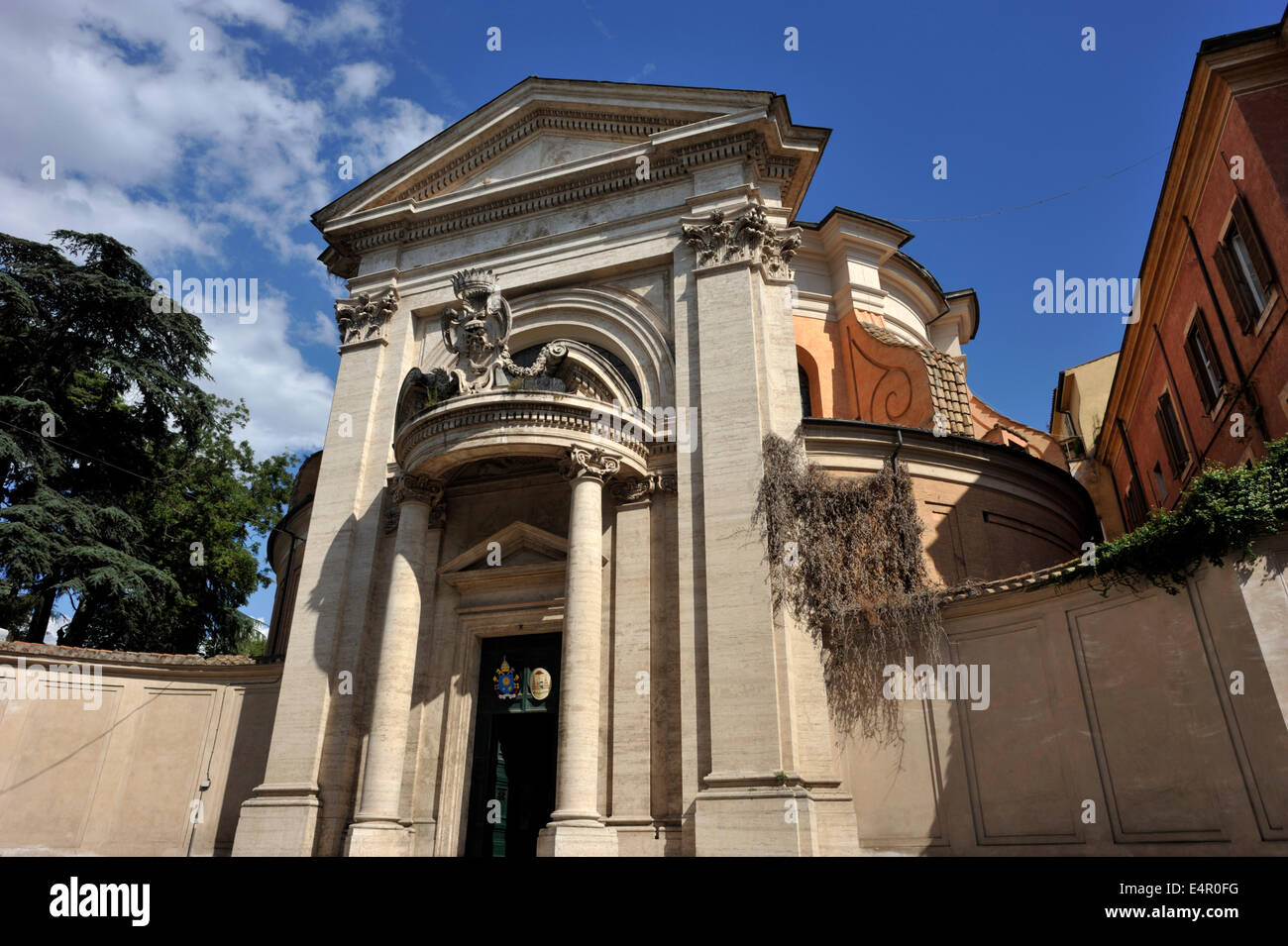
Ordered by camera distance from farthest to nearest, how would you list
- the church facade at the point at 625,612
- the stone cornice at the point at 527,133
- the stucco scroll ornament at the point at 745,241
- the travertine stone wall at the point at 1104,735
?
the stone cornice at the point at 527,133
the stucco scroll ornament at the point at 745,241
the church facade at the point at 625,612
the travertine stone wall at the point at 1104,735

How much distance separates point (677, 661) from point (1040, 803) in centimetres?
511

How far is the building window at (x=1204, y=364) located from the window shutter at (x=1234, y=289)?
1.45m

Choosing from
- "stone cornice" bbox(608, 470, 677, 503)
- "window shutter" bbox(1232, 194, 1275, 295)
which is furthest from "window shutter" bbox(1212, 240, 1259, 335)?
"stone cornice" bbox(608, 470, 677, 503)

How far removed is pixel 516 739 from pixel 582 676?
128 inches

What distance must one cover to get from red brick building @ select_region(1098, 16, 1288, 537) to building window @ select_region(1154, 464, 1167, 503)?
0.57m

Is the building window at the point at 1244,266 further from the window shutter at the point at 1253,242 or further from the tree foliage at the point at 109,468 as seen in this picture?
the tree foliage at the point at 109,468

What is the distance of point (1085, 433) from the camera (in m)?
26.4

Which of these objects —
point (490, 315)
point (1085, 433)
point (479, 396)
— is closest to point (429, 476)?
point (479, 396)

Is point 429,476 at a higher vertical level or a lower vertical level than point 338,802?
higher

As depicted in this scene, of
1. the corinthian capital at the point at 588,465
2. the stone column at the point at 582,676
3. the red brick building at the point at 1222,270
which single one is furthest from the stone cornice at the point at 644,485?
the red brick building at the point at 1222,270

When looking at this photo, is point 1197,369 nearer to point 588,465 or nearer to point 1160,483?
point 1160,483

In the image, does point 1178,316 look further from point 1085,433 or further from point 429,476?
point 429,476

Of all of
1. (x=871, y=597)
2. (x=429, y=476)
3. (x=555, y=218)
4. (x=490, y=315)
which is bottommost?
(x=871, y=597)

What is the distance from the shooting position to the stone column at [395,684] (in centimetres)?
1195
